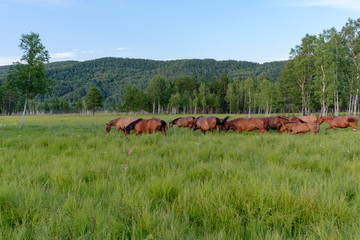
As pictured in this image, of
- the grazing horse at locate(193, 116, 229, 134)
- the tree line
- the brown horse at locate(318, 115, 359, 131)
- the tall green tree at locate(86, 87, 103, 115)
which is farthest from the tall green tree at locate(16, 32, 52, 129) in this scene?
the tall green tree at locate(86, 87, 103, 115)

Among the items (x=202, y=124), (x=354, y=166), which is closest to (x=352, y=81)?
(x=202, y=124)

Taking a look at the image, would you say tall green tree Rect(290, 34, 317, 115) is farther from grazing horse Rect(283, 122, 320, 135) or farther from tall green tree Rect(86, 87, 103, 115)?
tall green tree Rect(86, 87, 103, 115)

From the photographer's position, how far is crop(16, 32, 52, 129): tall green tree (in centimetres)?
1534

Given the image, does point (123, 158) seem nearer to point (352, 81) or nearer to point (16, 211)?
point (16, 211)

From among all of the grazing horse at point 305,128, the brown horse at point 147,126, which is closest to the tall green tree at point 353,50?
the grazing horse at point 305,128

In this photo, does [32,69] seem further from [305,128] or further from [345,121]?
[345,121]

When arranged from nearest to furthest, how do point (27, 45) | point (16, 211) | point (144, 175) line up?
point (16, 211), point (144, 175), point (27, 45)

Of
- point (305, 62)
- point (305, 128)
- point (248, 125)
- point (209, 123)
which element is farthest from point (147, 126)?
point (305, 62)

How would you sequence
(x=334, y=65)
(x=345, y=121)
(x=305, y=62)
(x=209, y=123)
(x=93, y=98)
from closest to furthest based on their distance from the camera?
(x=209, y=123) → (x=345, y=121) → (x=334, y=65) → (x=305, y=62) → (x=93, y=98)

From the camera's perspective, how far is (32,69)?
15484 millimetres

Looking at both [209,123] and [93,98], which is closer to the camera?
[209,123]

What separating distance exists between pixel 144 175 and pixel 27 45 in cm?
1928

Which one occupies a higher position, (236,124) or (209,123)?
(209,123)

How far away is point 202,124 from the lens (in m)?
13.0
